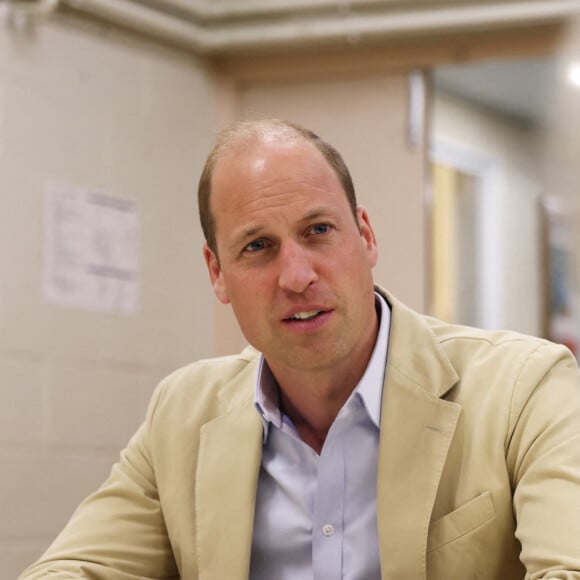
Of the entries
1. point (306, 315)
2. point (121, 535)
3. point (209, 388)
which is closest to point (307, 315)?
point (306, 315)

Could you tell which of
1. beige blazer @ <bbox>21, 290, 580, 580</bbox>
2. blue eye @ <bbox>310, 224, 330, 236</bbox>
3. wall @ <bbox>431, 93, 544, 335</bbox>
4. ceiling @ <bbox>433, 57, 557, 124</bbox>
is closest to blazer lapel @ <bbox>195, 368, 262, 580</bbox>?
beige blazer @ <bbox>21, 290, 580, 580</bbox>

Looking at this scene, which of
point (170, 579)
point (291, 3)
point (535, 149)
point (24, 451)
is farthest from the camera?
point (535, 149)

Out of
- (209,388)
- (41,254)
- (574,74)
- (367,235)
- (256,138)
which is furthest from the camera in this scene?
(574,74)

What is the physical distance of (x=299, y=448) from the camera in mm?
1693

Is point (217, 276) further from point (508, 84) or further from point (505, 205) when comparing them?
point (505, 205)

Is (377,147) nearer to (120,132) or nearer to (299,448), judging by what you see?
(120,132)

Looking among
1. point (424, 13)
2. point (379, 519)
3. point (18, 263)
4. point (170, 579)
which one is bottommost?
point (170, 579)

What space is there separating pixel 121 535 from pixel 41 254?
124cm

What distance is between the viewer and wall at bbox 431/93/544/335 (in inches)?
167

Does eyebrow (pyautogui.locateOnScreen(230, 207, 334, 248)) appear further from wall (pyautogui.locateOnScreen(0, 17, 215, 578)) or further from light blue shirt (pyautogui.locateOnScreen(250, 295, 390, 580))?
wall (pyautogui.locateOnScreen(0, 17, 215, 578))

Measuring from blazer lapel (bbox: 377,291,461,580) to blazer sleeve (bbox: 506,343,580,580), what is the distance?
0.33 ft

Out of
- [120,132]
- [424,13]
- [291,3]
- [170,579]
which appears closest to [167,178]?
[120,132]

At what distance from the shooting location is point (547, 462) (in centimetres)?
145

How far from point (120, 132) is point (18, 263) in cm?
55
